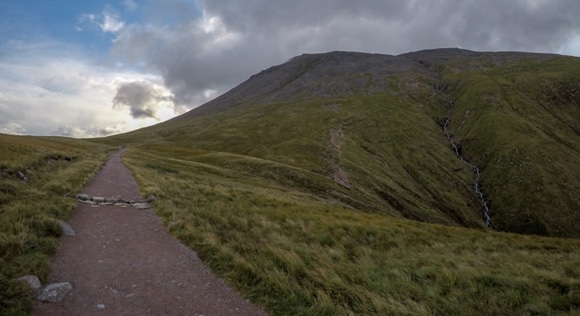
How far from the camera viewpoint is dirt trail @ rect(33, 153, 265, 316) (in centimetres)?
809

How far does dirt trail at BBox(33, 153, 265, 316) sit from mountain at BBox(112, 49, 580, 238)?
4269 centimetres

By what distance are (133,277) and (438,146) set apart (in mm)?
132330

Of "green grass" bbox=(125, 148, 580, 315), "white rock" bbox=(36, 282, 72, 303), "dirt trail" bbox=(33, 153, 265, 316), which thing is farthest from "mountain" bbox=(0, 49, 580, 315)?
"dirt trail" bbox=(33, 153, 265, 316)

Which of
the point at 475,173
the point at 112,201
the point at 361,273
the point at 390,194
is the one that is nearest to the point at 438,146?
the point at 475,173

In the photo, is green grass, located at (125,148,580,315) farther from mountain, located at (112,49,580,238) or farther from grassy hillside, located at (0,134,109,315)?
mountain, located at (112,49,580,238)

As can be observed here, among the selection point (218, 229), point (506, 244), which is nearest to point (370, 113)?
point (506, 244)

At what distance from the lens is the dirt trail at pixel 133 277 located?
8094mm

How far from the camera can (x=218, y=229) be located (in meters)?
15.8

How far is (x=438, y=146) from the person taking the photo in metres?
126

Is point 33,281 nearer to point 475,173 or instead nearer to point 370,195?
point 370,195

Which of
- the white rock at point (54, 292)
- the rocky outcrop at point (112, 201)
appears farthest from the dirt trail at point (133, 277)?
the rocky outcrop at point (112, 201)

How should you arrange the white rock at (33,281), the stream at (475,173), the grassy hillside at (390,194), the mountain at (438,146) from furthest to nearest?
the stream at (475,173)
the mountain at (438,146)
the grassy hillside at (390,194)
the white rock at (33,281)

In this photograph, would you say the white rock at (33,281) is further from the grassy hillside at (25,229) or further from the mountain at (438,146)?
the mountain at (438,146)

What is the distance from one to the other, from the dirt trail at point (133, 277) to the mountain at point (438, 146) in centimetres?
4269
